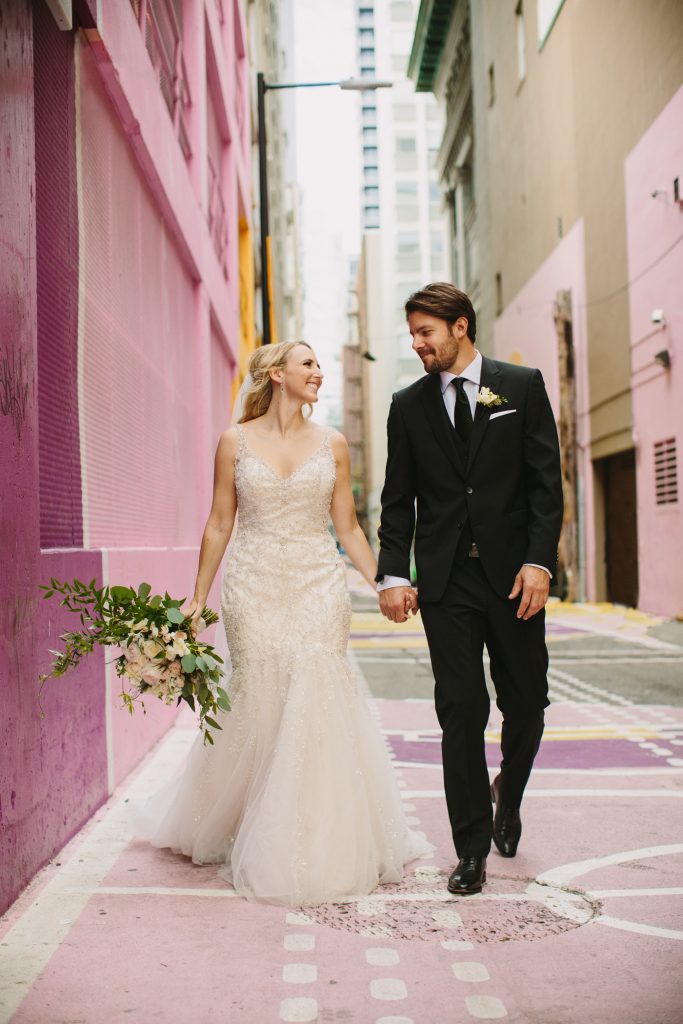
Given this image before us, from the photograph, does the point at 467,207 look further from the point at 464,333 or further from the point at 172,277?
the point at 464,333

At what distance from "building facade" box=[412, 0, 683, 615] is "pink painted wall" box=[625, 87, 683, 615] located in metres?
0.05

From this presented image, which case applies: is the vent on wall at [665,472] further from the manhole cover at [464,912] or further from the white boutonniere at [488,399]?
the manhole cover at [464,912]

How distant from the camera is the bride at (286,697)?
167 inches

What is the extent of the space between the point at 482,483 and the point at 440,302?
691 mm

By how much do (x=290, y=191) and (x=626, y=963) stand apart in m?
62.6

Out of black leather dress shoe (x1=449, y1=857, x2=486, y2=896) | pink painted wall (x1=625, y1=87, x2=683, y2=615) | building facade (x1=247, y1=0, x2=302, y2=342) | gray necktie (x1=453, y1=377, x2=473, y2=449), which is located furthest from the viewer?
building facade (x1=247, y1=0, x2=302, y2=342)

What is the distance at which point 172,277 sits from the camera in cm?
1009

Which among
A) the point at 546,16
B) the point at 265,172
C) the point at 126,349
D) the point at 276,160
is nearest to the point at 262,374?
the point at 126,349

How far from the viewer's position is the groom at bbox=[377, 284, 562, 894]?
4.18 metres

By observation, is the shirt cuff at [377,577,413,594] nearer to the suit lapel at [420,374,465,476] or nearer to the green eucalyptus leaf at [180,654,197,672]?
the suit lapel at [420,374,465,476]

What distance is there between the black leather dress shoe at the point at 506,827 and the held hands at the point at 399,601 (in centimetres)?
86

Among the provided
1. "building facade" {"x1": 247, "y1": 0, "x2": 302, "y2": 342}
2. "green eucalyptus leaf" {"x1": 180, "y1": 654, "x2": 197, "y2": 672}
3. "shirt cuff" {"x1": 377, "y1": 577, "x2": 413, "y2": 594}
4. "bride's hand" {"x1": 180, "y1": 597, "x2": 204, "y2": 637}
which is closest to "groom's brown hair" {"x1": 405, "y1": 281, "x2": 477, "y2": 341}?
"shirt cuff" {"x1": 377, "y1": 577, "x2": 413, "y2": 594}

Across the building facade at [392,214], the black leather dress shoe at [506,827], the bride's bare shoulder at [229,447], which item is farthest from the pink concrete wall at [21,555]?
the building facade at [392,214]

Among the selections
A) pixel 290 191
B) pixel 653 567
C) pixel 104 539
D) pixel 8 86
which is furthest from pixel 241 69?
pixel 290 191
